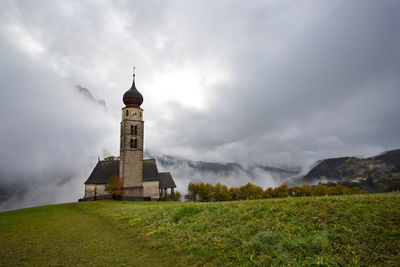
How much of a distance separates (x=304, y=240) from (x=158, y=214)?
456 inches

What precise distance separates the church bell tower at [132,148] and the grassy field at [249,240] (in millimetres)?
35419

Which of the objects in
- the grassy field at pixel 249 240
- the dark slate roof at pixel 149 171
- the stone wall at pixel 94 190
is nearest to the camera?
the grassy field at pixel 249 240

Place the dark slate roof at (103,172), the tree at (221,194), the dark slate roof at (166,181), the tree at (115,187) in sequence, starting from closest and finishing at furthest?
the tree at (115,187)
the dark slate roof at (103,172)
the dark slate roof at (166,181)
the tree at (221,194)

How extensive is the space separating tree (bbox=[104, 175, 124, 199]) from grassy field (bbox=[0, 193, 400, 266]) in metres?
33.3

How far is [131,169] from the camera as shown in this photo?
49.0 meters

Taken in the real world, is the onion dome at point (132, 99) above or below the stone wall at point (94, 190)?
above

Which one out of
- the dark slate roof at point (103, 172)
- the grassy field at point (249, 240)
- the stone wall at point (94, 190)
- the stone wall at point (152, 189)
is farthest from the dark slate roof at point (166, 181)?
the grassy field at point (249, 240)

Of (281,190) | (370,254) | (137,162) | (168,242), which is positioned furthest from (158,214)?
(281,190)

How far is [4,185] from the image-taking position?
13025 cm

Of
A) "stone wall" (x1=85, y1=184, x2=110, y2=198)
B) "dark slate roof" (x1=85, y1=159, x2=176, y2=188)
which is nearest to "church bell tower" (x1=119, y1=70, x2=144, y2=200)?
"dark slate roof" (x1=85, y1=159, x2=176, y2=188)

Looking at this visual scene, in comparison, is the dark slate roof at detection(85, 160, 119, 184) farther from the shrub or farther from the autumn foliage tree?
the shrub

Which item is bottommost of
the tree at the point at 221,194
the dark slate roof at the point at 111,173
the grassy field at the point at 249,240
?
the tree at the point at 221,194

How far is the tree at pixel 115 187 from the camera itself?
4547 cm

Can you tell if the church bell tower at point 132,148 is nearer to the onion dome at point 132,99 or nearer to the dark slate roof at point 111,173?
the onion dome at point 132,99
